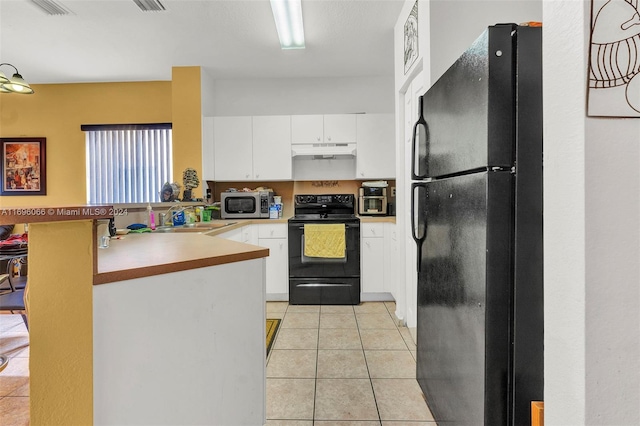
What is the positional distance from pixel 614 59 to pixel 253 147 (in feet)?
12.2

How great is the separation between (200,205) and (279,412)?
2.43 meters

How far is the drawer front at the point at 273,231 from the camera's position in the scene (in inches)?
147

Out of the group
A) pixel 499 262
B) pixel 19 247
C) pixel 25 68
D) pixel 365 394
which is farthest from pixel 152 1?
pixel 365 394

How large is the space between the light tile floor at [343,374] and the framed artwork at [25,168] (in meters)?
3.85

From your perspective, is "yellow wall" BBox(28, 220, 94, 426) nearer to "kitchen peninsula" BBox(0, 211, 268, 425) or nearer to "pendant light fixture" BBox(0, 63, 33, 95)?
"kitchen peninsula" BBox(0, 211, 268, 425)

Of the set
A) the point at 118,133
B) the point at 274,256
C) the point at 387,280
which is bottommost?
the point at 387,280

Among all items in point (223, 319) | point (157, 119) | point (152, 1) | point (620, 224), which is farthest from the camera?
point (157, 119)

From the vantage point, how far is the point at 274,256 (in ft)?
12.2

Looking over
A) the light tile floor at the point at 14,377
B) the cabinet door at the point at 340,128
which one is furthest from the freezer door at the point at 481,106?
the cabinet door at the point at 340,128

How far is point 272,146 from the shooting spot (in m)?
4.02

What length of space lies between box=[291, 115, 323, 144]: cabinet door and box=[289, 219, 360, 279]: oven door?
1042mm

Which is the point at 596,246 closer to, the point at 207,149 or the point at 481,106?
the point at 481,106

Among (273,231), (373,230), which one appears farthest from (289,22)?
(373,230)

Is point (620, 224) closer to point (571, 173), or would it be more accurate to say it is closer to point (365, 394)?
point (571, 173)
